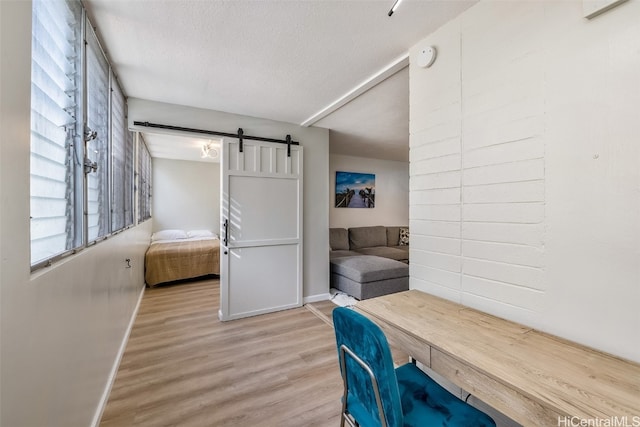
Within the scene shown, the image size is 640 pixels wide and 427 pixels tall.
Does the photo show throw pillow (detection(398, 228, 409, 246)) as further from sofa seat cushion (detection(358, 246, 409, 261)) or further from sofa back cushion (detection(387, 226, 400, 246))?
sofa seat cushion (detection(358, 246, 409, 261))

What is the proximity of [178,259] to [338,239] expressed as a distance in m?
2.77

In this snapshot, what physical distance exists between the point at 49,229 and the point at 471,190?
2037mm

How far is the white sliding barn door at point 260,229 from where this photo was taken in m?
3.00

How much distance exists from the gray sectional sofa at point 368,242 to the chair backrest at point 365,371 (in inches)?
123

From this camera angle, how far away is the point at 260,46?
69.0 inches

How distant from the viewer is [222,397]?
5.87 feet

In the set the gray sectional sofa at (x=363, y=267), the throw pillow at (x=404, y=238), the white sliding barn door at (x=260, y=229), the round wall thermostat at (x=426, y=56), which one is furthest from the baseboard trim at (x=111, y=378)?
the throw pillow at (x=404, y=238)

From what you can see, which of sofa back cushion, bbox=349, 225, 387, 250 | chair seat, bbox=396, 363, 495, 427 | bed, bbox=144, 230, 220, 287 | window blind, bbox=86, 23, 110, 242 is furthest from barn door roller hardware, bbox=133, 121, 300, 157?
chair seat, bbox=396, 363, 495, 427

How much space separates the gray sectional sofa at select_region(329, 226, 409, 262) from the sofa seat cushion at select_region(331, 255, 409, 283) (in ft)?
1.22

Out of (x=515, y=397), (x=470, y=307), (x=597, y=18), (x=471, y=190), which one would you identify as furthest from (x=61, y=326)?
(x=597, y=18)

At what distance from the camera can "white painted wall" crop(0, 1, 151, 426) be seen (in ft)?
2.36

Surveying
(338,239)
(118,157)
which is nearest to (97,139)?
(118,157)

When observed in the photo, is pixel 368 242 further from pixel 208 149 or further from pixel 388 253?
pixel 208 149

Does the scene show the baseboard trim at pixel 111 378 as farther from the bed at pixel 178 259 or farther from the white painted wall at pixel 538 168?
the white painted wall at pixel 538 168
